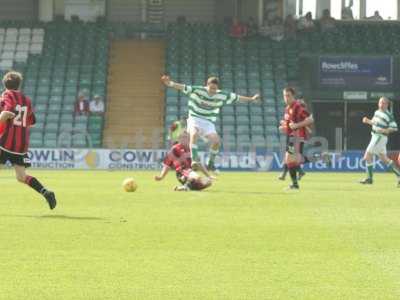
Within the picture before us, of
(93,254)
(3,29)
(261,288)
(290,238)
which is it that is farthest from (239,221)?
(3,29)

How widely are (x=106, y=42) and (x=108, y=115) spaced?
380 cm

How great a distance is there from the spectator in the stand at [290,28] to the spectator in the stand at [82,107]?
322 inches

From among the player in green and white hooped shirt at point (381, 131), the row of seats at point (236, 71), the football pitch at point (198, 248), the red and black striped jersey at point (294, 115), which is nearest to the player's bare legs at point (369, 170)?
the player in green and white hooped shirt at point (381, 131)

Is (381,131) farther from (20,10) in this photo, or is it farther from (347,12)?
(20,10)

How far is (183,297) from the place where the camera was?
6.84 metres

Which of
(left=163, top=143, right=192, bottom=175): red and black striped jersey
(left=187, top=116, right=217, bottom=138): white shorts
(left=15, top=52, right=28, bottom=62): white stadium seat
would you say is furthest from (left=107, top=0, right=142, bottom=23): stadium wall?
(left=163, top=143, right=192, bottom=175): red and black striped jersey

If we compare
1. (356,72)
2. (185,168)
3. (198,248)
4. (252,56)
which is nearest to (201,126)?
(185,168)

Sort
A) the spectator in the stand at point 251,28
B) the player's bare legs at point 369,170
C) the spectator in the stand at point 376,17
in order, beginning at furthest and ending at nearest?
the spectator in the stand at point 251,28, the spectator in the stand at point 376,17, the player's bare legs at point 369,170

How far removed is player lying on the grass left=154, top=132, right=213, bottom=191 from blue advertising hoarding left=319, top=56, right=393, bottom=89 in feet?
61.5

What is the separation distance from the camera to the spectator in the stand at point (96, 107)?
3703cm

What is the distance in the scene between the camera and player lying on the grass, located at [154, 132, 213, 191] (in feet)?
58.9

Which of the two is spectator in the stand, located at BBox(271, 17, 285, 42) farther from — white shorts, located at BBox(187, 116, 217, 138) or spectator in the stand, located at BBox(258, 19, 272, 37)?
white shorts, located at BBox(187, 116, 217, 138)

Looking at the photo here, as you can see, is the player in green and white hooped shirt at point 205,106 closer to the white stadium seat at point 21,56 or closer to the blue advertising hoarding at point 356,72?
the blue advertising hoarding at point 356,72

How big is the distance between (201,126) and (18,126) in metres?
7.18
